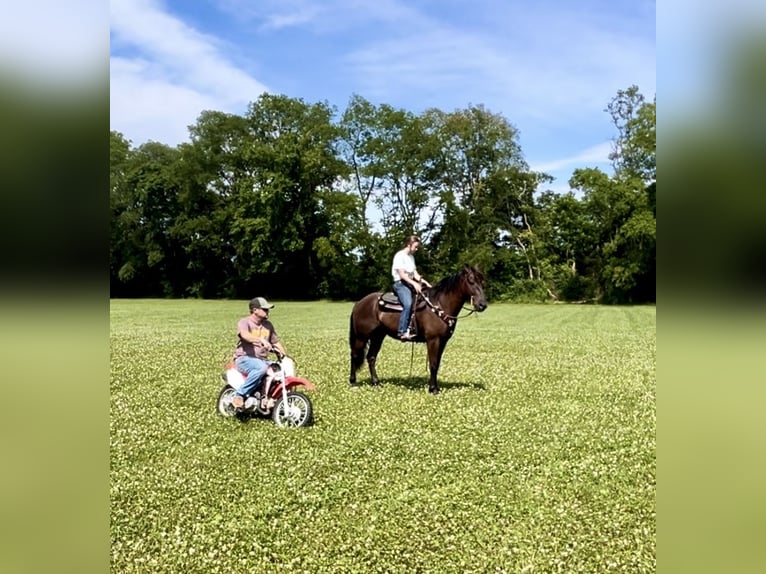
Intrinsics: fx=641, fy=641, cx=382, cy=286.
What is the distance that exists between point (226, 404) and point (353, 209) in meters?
60.4

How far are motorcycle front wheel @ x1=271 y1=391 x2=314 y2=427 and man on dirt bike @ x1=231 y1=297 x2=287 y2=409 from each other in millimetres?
308

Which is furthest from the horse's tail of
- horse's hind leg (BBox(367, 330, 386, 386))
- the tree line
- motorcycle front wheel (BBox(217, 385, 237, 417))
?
the tree line

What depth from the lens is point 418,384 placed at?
1593cm

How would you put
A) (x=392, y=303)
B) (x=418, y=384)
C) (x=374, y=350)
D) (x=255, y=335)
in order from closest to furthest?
(x=255, y=335)
(x=392, y=303)
(x=374, y=350)
(x=418, y=384)

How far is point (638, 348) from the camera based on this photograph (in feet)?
80.7

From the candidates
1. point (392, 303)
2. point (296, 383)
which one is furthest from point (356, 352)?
point (296, 383)

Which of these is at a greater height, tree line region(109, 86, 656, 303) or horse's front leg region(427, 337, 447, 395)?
tree line region(109, 86, 656, 303)

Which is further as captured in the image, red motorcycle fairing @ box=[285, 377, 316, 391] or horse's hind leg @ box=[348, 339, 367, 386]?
horse's hind leg @ box=[348, 339, 367, 386]

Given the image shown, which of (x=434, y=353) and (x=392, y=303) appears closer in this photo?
(x=434, y=353)

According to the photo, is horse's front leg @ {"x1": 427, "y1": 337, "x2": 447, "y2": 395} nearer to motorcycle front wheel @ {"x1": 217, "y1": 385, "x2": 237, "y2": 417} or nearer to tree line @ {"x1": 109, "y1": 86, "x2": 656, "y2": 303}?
motorcycle front wheel @ {"x1": 217, "y1": 385, "x2": 237, "y2": 417}

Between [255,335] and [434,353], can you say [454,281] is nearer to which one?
[434,353]

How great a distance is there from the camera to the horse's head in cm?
1358
